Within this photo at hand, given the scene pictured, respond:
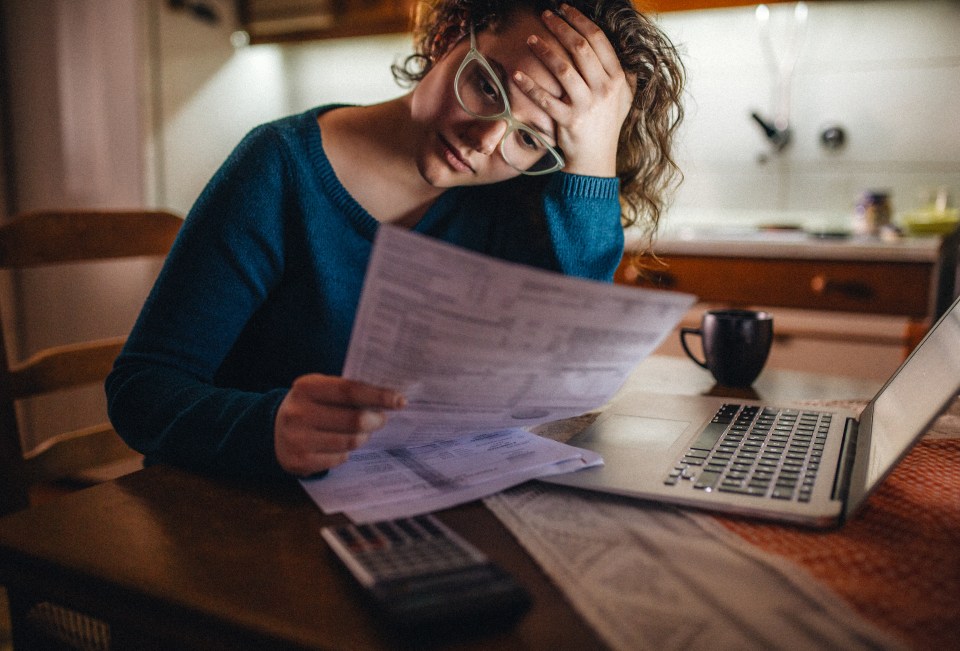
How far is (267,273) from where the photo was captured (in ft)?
2.82

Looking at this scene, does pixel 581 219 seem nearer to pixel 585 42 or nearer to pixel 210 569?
pixel 585 42

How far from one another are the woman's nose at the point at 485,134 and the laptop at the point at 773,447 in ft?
1.06

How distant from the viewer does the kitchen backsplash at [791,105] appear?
2.41m

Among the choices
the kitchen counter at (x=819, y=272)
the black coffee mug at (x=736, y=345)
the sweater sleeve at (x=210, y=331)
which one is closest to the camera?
the sweater sleeve at (x=210, y=331)

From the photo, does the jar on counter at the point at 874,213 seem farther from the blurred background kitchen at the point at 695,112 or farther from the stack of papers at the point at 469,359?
the stack of papers at the point at 469,359

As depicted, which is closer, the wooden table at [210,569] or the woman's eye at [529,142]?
the wooden table at [210,569]

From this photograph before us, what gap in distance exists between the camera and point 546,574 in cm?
45

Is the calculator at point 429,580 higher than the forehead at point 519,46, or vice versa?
the forehead at point 519,46

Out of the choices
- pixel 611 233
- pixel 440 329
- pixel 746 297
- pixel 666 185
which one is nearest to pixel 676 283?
pixel 746 297

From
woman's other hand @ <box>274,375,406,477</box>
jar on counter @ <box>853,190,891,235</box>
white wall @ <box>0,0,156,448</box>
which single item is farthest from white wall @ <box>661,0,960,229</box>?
woman's other hand @ <box>274,375,406,477</box>

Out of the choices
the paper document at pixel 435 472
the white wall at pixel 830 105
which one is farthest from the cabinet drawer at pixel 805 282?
the paper document at pixel 435 472

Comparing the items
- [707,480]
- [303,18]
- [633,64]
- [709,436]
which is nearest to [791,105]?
[303,18]

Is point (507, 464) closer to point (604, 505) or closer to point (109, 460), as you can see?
point (604, 505)

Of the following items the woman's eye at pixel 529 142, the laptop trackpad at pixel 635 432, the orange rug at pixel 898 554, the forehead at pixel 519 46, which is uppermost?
the forehead at pixel 519 46
